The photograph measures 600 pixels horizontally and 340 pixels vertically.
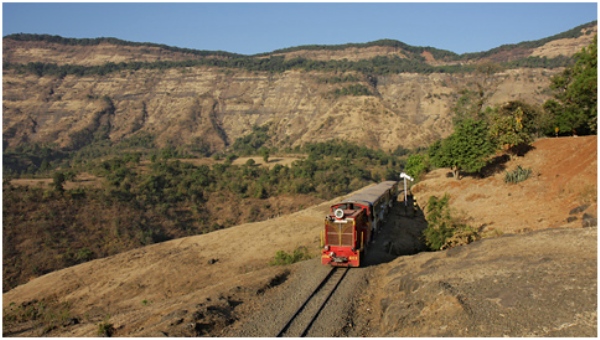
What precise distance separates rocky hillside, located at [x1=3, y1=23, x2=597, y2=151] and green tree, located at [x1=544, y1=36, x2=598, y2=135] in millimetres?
67771

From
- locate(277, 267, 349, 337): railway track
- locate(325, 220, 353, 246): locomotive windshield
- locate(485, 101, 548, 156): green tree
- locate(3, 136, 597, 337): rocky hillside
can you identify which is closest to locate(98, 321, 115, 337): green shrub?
locate(3, 136, 597, 337): rocky hillside

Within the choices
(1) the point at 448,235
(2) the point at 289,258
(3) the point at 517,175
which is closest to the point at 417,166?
(3) the point at 517,175

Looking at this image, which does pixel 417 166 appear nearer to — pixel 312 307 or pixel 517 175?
pixel 517 175

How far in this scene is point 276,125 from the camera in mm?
144875

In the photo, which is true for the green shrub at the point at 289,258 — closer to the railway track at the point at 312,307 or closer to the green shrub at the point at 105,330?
the railway track at the point at 312,307

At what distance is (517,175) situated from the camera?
34844 millimetres

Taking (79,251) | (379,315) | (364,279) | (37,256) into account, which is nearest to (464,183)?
(364,279)

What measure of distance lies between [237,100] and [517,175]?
442 feet

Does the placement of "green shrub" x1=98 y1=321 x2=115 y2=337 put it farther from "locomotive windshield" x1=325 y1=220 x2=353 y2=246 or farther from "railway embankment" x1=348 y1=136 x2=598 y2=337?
"locomotive windshield" x1=325 y1=220 x2=353 y2=246

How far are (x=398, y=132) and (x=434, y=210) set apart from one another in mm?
85432

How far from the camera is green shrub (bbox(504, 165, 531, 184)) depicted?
3450cm

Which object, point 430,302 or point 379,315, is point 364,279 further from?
point 430,302

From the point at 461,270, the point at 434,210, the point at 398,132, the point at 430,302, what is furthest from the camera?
the point at 398,132

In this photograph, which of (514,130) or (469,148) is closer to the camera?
(469,148)
